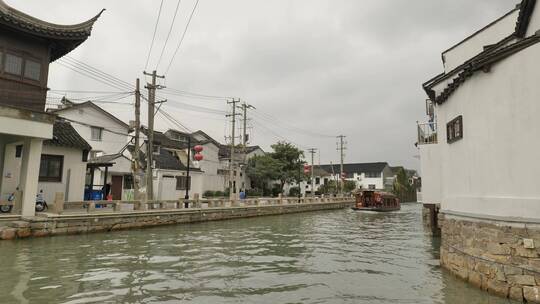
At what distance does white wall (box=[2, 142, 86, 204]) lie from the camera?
1711 centimetres

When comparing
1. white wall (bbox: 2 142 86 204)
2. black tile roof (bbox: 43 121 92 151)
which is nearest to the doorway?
black tile roof (bbox: 43 121 92 151)

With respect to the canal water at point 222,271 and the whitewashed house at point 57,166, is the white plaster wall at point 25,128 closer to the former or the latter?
the whitewashed house at point 57,166

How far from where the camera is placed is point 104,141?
31.8 metres

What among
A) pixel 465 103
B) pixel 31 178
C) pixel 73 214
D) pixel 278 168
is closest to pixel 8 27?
pixel 31 178

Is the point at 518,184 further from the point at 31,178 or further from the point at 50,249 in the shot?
the point at 31,178

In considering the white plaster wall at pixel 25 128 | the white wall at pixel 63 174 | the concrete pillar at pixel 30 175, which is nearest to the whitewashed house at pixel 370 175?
the white wall at pixel 63 174

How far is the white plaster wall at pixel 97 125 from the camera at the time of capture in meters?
30.5

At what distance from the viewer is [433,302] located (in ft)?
22.5

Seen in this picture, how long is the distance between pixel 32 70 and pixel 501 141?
16852 mm

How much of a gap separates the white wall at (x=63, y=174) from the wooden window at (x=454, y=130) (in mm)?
18247

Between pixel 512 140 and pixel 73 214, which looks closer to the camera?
pixel 512 140

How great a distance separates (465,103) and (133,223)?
15591 mm

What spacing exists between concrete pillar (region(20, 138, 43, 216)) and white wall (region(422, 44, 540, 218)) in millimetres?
15215

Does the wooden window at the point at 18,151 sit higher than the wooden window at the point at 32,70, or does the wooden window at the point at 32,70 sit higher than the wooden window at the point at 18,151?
the wooden window at the point at 32,70
